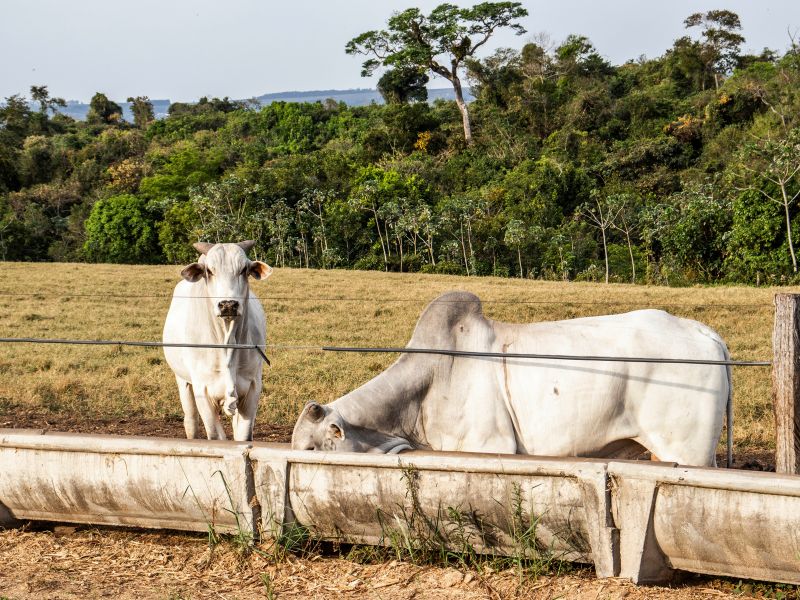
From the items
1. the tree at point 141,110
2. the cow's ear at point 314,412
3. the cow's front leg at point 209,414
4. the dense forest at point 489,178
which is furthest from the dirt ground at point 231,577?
the tree at point 141,110

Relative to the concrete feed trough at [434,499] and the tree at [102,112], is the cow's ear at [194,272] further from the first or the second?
the tree at [102,112]

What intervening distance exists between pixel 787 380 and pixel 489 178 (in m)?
40.9

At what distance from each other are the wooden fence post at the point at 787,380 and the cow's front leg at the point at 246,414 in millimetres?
3771

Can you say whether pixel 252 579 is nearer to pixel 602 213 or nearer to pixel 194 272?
pixel 194 272

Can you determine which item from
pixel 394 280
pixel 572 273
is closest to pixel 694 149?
pixel 572 273

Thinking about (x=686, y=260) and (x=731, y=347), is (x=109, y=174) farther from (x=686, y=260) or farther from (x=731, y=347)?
(x=731, y=347)

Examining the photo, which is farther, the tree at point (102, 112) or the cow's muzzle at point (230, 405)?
the tree at point (102, 112)

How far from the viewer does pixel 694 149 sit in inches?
1759

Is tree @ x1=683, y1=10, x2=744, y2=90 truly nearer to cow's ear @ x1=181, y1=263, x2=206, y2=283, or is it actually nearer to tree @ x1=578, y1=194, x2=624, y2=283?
tree @ x1=578, y1=194, x2=624, y2=283

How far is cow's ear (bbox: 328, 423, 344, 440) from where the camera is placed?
17.6 feet

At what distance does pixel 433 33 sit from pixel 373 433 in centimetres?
4996

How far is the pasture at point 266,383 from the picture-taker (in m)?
4.86

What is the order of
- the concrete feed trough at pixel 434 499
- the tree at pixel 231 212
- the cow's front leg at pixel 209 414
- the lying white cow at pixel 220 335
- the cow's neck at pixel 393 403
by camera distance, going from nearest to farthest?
1. the concrete feed trough at pixel 434 499
2. the cow's neck at pixel 393 403
3. the lying white cow at pixel 220 335
4. the cow's front leg at pixel 209 414
5. the tree at pixel 231 212

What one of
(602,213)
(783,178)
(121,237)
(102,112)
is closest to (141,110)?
(102,112)
